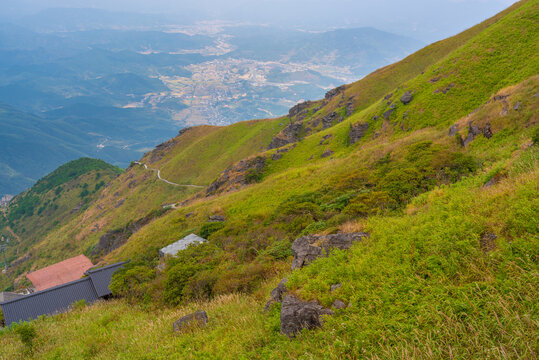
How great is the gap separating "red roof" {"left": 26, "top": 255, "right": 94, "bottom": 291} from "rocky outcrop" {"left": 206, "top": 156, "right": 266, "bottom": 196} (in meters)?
25.5

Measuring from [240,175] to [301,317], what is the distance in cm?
4235

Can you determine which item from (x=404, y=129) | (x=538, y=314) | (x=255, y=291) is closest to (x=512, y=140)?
(x=538, y=314)

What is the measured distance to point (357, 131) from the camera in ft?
140

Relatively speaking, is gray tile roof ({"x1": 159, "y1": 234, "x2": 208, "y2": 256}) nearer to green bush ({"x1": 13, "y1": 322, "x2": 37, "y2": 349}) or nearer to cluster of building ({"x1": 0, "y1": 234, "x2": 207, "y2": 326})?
cluster of building ({"x1": 0, "y1": 234, "x2": 207, "y2": 326})

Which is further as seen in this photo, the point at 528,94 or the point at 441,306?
the point at 528,94

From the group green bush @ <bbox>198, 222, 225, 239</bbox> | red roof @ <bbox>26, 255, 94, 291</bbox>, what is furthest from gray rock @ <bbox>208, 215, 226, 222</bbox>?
red roof @ <bbox>26, 255, 94, 291</bbox>

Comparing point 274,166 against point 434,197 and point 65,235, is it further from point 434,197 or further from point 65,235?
point 65,235

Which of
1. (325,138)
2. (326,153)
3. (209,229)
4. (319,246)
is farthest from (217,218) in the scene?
(325,138)

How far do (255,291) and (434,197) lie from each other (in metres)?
6.60

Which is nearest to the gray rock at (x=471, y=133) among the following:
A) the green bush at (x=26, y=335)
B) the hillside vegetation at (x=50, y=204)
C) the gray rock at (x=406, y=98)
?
the gray rock at (x=406, y=98)

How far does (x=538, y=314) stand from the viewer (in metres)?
3.40

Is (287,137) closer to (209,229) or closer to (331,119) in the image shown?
(331,119)

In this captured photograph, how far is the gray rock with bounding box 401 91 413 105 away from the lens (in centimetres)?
3869

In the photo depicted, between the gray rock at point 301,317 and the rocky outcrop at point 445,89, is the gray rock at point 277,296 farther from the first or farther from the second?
the rocky outcrop at point 445,89
